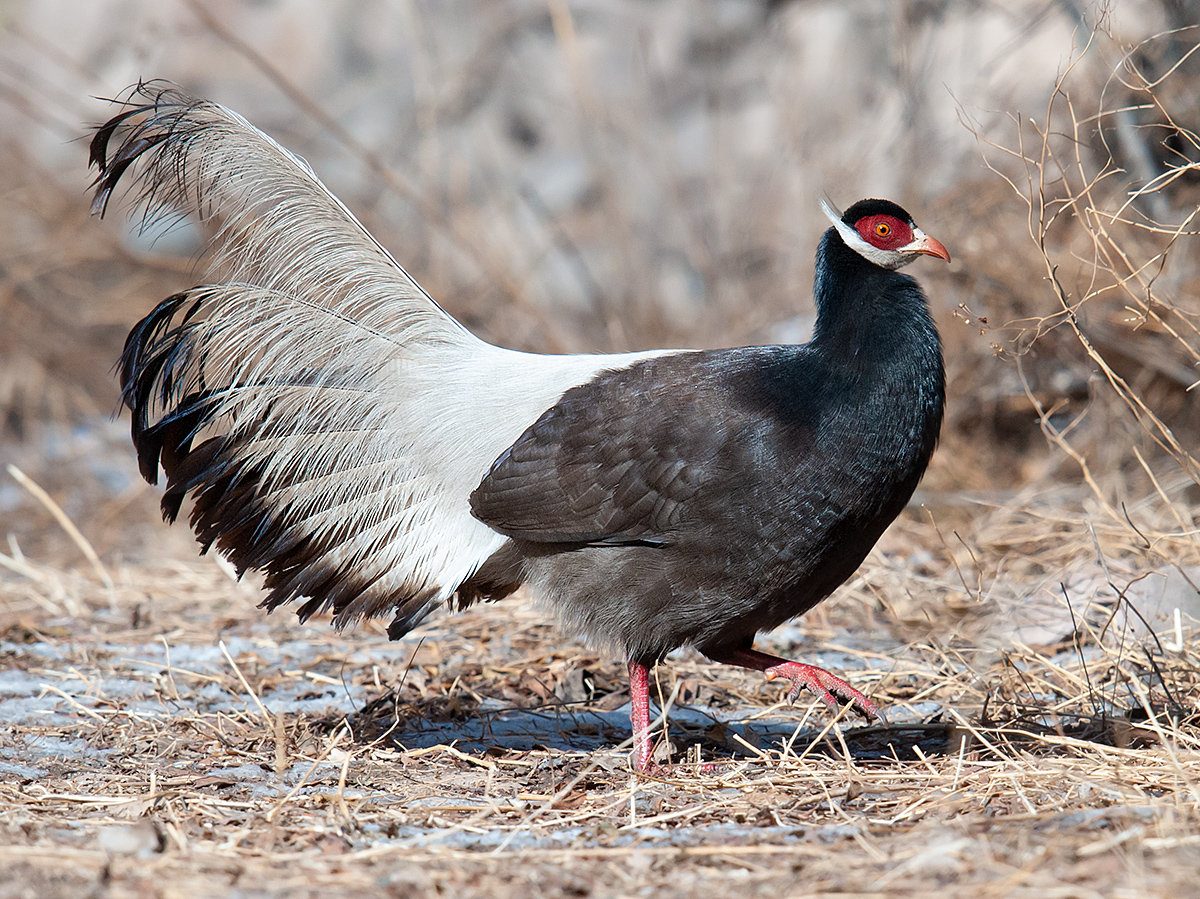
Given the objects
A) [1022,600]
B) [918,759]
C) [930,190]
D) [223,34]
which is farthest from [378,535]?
[930,190]

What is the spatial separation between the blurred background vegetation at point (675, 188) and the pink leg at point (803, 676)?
1.28 metres

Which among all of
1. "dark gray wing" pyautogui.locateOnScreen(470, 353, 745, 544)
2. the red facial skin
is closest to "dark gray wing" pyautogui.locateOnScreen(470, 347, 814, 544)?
"dark gray wing" pyautogui.locateOnScreen(470, 353, 745, 544)

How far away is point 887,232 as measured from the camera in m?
3.43

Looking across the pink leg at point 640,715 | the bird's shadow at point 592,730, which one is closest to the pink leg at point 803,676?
the bird's shadow at point 592,730

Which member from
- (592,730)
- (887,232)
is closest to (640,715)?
(592,730)

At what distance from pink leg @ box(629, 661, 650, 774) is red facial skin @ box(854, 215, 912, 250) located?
1.45m

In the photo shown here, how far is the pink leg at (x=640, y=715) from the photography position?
3.32 meters

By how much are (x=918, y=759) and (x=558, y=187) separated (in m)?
7.60

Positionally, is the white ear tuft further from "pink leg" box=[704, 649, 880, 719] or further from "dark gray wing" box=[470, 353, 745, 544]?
"pink leg" box=[704, 649, 880, 719]

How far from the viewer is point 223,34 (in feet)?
18.7

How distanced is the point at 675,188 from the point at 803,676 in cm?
588

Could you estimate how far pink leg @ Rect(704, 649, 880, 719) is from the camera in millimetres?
3463

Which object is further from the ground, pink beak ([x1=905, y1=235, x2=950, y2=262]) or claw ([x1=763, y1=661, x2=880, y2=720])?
pink beak ([x1=905, y1=235, x2=950, y2=262])

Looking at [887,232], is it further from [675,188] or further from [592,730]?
[675,188]
